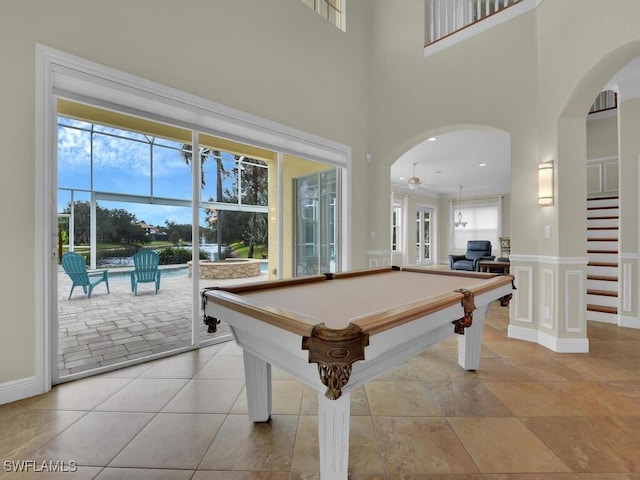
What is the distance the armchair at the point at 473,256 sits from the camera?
7.59m

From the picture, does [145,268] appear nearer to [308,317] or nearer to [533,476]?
[308,317]

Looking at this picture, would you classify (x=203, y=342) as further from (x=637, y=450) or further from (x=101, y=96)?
(x=637, y=450)

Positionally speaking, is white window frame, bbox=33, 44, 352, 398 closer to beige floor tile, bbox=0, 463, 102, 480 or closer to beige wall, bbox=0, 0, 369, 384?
beige wall, bbox=0, 0, 369, 384

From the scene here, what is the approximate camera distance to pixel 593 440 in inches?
66.7

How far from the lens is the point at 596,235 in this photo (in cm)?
468

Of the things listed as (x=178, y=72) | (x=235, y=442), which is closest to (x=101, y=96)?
(x=178, y=72)

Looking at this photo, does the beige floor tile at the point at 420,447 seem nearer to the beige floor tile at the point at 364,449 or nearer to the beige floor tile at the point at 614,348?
the beige floor tile at the point at 364,449

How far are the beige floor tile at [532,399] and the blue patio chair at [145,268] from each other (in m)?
3.45

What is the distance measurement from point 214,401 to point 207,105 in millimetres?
2596

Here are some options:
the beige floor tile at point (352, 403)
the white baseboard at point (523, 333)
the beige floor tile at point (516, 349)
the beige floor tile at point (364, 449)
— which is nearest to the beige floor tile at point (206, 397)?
the beige floor tile at point (352, 403)

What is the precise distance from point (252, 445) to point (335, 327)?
1072 millimetres

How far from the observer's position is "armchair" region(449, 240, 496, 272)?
7586mm

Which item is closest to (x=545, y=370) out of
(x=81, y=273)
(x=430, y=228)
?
(x=81, y=273)

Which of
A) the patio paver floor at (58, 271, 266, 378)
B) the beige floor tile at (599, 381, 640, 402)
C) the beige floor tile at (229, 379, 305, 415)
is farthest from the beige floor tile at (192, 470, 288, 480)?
the beige floor tile at (599, 381, 640, 402)
